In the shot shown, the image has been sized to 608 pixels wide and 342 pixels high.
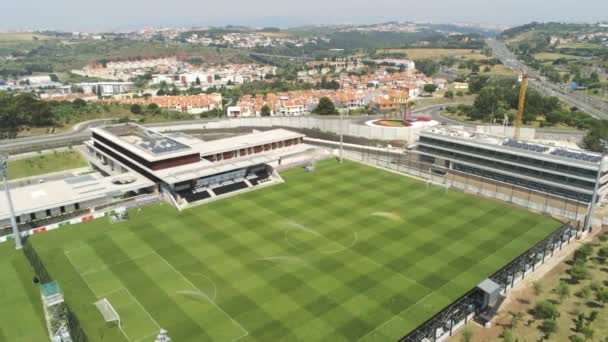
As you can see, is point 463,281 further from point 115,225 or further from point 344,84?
point 344,84

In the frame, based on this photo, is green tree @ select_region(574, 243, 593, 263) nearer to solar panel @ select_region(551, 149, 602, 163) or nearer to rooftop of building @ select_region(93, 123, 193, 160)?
solar panel @ select_region(551, 149, 602, 163)

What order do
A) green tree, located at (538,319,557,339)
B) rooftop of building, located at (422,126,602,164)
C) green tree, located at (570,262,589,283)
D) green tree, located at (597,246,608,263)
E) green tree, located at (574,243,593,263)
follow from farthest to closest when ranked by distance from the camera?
rooftop of building, located at (422,126,602,164) < green tree, located at (597,246,608,263) < green tree, located at (574,243,593,263) < green tree, located at (570,262,589,283) < green tree, located at (538,319,557,339)

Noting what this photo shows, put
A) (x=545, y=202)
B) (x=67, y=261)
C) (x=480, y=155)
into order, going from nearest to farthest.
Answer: (x=67, y=261), (x=545, y=202), (x=480, y=155)

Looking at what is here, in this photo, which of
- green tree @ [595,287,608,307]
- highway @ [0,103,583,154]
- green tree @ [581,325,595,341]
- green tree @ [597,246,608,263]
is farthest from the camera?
highway @ [0,103,583,154]

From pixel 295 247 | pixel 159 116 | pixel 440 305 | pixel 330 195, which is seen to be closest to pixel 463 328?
pixel 440 305

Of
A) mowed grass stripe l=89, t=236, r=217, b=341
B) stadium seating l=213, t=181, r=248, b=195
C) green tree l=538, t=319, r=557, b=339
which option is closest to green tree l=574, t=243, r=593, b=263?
green tree l=538, t=319, r=557, b=339

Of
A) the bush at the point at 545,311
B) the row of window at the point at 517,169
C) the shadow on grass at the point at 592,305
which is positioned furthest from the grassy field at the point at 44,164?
the shadow on grass at the point at 592,305

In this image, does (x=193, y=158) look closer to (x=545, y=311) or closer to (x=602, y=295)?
(x=545, y=311)
